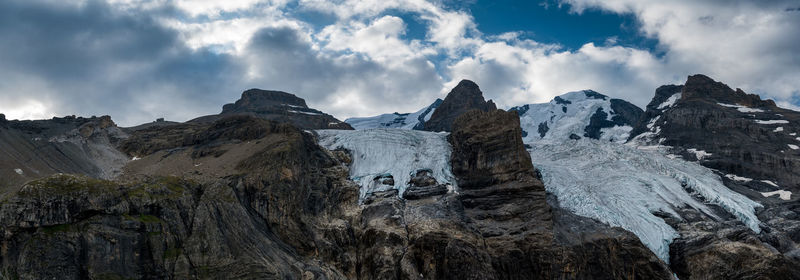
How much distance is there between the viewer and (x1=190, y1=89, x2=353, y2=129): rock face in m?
133

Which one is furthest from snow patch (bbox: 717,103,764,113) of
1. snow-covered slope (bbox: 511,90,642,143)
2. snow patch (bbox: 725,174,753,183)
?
snow-covered slope (bbox: 511,90,642,143)

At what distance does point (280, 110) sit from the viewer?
468ft

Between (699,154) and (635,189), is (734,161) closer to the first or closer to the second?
(699,154)

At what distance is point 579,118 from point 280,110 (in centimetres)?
9969

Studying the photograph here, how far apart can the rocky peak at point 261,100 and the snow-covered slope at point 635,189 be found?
8797 centimetres

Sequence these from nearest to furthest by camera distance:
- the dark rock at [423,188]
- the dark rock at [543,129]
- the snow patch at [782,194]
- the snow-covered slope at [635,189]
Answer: the snow-covered slope at [635,189] → the dark rock at [423,188] → the snow patch at [782,194] → the dark rock at [543,129]

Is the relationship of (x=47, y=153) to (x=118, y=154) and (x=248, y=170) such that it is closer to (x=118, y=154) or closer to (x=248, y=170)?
(x=118, y=154)

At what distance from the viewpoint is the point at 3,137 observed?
199 feet

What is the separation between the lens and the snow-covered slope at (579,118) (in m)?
160

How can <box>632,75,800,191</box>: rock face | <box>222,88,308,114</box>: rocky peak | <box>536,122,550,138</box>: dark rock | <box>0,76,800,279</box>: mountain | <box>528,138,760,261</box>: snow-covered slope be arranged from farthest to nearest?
<box>536,122,550,138</box>: dark rock
<box>222,88,308,114</box>: rocky peak
<box>632,75,800,191</box>: rock face
<box>528,138,760,261</box>: snow-covered slope
<box>0,76,800,279</box>: mountain

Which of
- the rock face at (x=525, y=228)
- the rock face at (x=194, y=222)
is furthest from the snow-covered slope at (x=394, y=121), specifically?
the rock face at (x=194, y=222)

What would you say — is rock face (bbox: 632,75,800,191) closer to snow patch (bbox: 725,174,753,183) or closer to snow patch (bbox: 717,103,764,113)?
snow patch (bbox: 717,103,764,113)

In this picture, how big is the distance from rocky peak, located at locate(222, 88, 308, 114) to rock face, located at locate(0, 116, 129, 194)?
65.0 metres

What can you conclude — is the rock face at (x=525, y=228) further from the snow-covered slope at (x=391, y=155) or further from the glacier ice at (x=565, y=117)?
the glacier ice at (x=565, y=117)
